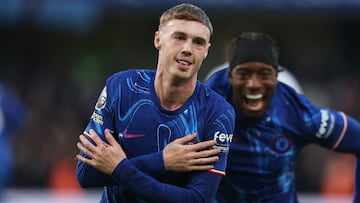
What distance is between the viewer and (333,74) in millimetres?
18734

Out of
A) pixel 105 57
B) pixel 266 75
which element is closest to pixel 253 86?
pixel 266 75

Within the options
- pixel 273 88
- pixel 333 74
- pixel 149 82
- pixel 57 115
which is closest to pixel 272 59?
pixel 273 88

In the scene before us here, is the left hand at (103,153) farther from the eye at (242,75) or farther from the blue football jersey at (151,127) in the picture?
the eye at (242,75)

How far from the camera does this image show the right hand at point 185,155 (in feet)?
19.7

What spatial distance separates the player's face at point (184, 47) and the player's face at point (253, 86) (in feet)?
3.73

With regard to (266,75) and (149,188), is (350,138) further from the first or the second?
(149,188)

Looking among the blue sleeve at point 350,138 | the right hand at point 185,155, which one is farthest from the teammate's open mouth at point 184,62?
the blue sleeve at point 350,138

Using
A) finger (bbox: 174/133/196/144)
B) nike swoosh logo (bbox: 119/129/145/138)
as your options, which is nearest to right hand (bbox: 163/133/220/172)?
finger (bbox: 174/133/196/144)

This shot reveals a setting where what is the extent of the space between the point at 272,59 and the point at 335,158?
790 centimetres

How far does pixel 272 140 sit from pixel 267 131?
0.25 feet

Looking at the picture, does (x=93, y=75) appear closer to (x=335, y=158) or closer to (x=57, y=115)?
(x=57, y=115)

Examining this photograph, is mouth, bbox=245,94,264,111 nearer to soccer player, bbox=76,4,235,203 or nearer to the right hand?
soccer player, bbox=76,4,235,203

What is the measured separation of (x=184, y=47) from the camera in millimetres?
6051

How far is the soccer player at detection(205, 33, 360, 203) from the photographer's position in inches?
290
